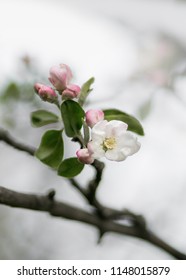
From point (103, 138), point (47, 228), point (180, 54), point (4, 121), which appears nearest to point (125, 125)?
point (103, 138)

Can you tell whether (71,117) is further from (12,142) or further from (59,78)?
(12,142)

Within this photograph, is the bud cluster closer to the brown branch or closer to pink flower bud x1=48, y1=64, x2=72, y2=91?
pink flower bud x1=48, y1=64, x2=72, y2=91

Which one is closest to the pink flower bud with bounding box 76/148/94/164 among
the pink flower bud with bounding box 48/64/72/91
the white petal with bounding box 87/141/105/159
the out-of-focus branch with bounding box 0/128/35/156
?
the white petal with bounding box 87/141/105/159

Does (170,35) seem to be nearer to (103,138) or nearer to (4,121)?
(4,121)

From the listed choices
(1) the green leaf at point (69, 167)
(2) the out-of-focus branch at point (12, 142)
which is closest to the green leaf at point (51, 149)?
(1) the green leaf at point (69, 167)

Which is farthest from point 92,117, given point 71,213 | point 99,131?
point 71,213
